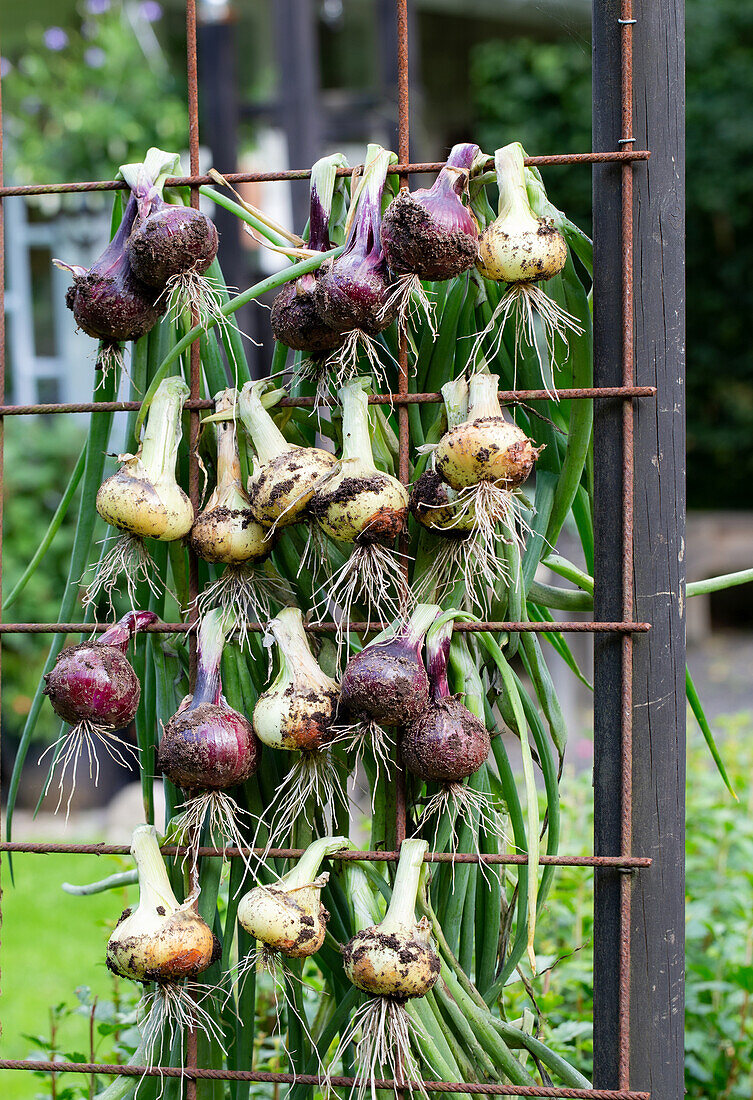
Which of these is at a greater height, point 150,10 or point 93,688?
point 150,10

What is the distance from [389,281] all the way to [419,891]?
510 millimetres

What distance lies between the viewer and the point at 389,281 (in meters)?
0.87

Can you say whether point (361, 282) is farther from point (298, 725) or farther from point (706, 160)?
point (706, 160)

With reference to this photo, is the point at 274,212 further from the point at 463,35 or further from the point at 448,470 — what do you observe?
the point at 448,470

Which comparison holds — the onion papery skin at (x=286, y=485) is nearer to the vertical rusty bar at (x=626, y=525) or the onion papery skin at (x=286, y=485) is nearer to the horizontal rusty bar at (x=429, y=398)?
the horizontal rusty bar at (x=429, y=398)

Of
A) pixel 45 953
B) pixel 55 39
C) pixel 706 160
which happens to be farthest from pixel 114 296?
pixel 706 160

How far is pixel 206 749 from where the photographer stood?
2.84ft

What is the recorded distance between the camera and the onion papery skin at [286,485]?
2.84 ft

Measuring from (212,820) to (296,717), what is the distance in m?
0.12

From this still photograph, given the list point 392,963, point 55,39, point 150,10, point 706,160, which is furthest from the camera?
point 706,160

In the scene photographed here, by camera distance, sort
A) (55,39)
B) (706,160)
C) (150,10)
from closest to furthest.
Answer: (55,39)
(150,10)
(706,160)

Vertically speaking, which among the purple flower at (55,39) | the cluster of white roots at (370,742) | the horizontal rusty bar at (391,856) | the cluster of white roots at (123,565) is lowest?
the horizontal rusty bar at (391,856)

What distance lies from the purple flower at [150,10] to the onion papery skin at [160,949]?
4350 mm

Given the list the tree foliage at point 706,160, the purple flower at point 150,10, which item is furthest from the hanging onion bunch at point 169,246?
the tree foliage at point 706,160
